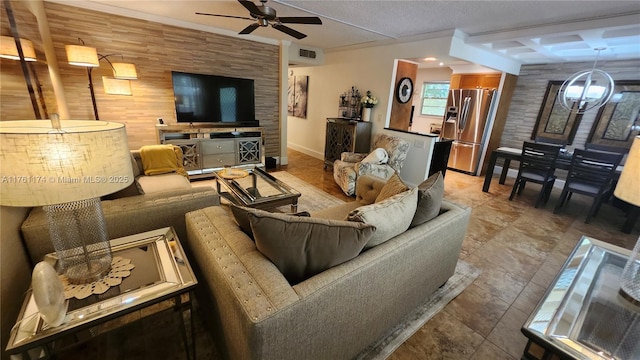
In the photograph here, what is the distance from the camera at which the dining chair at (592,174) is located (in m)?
3.12

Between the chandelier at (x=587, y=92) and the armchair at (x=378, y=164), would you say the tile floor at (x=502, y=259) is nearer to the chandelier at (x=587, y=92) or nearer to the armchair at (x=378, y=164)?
the armchair at (x=378, y=164)

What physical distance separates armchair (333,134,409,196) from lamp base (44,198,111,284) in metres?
2.95

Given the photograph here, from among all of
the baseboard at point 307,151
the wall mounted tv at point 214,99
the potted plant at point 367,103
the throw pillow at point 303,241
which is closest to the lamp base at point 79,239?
the throw pillow at point 303,241

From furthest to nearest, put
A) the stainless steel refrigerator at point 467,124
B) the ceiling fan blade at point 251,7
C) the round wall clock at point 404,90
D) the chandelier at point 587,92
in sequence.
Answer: the stainless steel refrigerator at point 467,124
the round wall clock at point 404,90
the chandelier at point 587,92
the ceiling fan blade at point 251,7

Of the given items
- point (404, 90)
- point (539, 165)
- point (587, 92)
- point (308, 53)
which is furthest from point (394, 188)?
point (587, 92)

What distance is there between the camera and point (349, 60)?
5.12 metres

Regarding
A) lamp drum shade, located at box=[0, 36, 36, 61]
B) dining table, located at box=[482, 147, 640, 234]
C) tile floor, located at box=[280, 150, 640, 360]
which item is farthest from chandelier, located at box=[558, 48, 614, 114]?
lamp drum shade, located at box=[0, 36, 36, 61]

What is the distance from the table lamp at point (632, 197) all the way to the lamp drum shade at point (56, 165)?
2.36m

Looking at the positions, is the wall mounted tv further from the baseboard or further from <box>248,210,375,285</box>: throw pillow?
<box>248,210,375,285</box>: throw pillow

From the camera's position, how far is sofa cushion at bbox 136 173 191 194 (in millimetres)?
2536

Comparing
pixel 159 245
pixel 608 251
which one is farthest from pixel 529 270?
pixel 159 245

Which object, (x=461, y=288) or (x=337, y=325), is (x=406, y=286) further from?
(x=461, y=288)

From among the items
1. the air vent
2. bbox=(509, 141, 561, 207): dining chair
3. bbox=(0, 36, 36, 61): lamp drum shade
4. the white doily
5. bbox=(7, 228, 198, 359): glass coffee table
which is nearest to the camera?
bbox=(7, 228, 198, 359): glass coffee table

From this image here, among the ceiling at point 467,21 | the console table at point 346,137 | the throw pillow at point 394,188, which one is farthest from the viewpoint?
the console table at point 346,137
